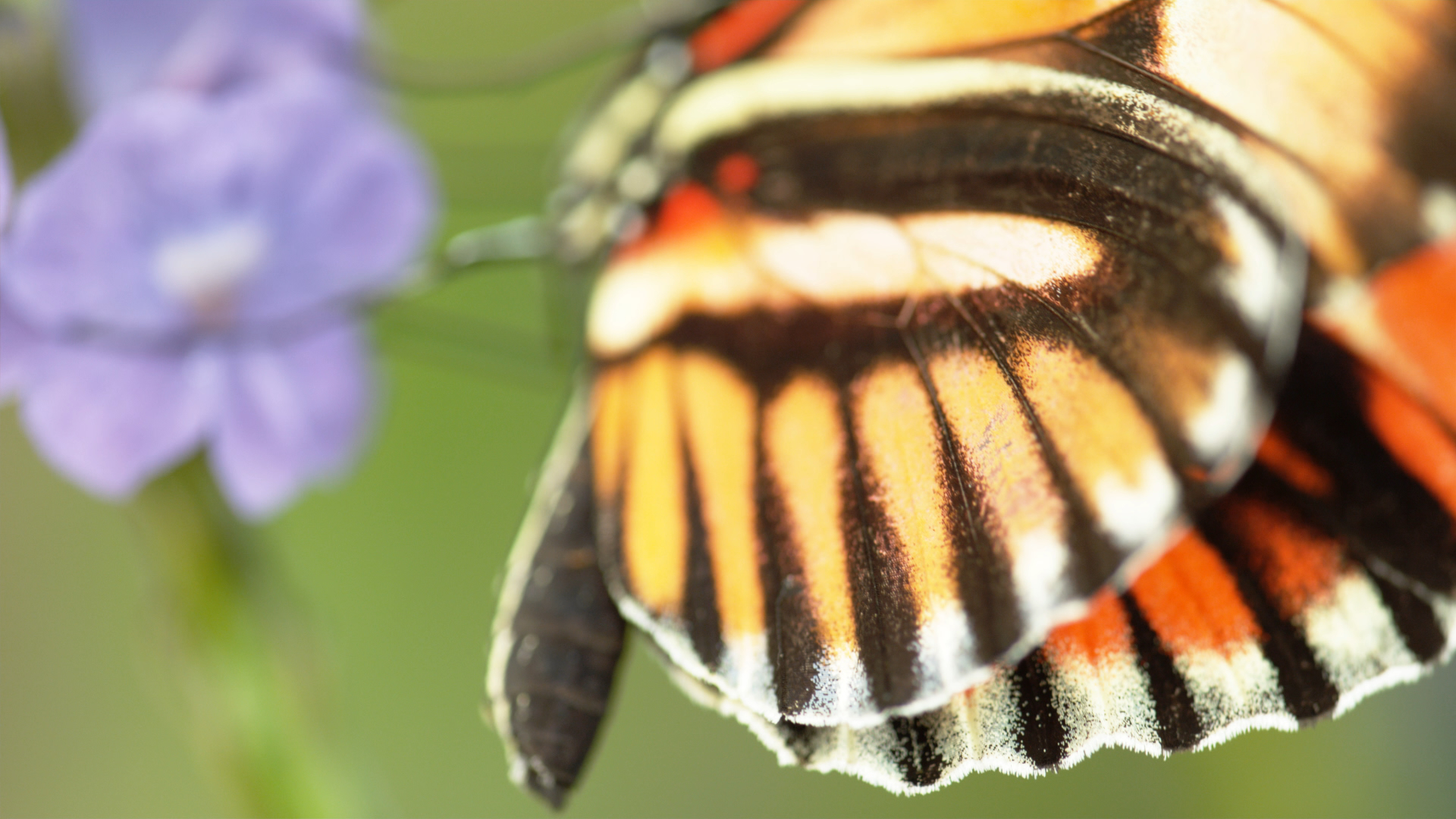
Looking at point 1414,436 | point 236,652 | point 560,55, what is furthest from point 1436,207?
point 236,652

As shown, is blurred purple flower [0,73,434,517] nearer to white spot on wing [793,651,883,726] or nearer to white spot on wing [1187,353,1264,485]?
white spot on wing [793,651,883,726]

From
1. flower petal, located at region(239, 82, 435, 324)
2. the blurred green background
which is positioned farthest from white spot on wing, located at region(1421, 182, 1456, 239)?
the blurred green background

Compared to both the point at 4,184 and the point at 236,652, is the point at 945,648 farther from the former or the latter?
the point at 4,184

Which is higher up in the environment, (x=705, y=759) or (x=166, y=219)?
(x=166, y=219)

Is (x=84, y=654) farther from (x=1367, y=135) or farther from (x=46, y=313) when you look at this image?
(x=1367, y=135)

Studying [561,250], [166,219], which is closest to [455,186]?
[561,250]
